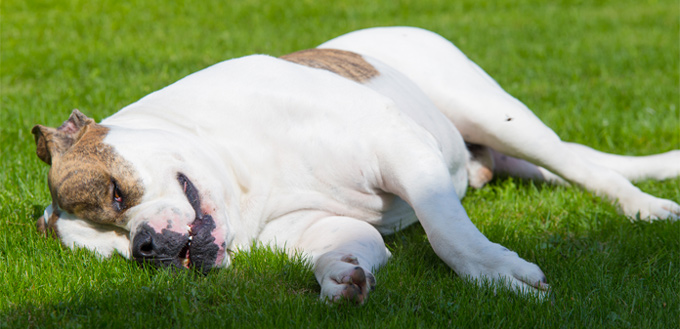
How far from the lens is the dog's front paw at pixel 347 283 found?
2.69m

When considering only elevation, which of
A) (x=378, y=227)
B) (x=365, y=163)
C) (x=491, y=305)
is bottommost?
(x=378, y=227)

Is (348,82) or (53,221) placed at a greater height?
(348,82)

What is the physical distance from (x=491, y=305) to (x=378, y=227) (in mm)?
1087

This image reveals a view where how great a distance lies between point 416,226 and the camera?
387 cm

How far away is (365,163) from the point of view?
11.1 ft

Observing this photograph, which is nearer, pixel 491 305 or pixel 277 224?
pixel 491 305

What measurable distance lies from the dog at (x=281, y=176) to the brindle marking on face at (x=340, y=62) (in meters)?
0.01

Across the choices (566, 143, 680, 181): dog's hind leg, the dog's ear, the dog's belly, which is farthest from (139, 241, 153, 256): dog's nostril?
(566, 143, 680, 181): dog's hind leg

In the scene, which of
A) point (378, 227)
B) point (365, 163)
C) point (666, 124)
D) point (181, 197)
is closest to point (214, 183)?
point (181, 197)

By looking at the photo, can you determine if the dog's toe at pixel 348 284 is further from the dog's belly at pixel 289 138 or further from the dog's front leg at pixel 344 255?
the dog's belly at pixel 289 138

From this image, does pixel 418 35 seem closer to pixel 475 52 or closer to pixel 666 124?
pixel 666 124

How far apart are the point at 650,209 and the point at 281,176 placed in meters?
2.12

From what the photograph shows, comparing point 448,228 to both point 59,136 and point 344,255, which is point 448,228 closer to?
point 344,255

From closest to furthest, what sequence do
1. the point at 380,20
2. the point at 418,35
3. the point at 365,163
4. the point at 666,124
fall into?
the point at 365,163
the point at 418,35
the point at 666,124
the point at 380,20
